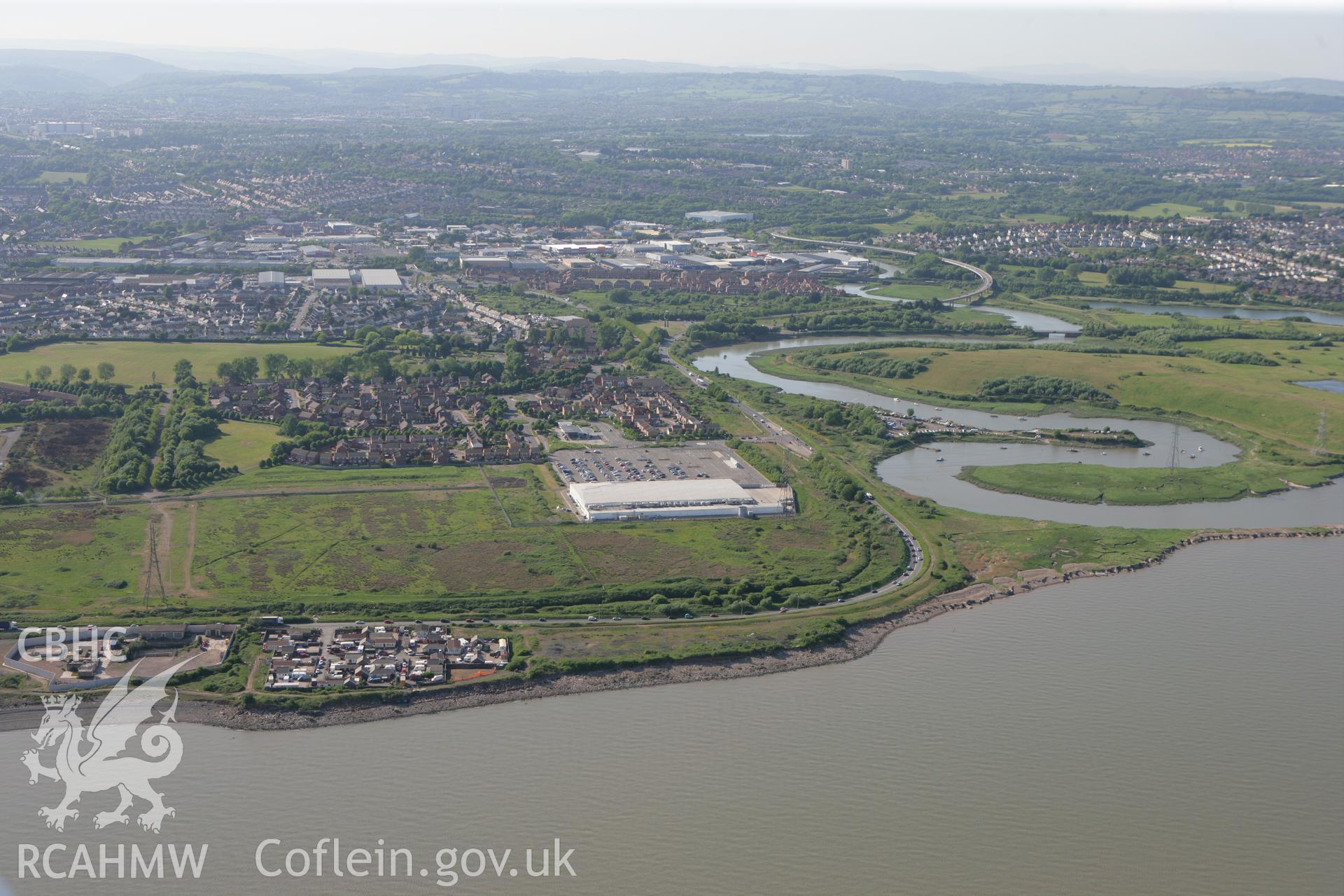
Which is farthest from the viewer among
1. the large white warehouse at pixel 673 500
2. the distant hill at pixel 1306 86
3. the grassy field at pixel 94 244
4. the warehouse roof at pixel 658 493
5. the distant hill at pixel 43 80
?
the distant hill at pixel 1306 86

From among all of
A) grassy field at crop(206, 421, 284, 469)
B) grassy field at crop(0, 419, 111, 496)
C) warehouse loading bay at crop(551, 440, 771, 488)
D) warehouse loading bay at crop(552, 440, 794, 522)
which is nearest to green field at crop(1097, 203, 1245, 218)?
warehouse loading bay at crop(551, 440, 771, 488)

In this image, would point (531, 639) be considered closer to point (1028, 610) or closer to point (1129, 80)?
point (1028, 610)

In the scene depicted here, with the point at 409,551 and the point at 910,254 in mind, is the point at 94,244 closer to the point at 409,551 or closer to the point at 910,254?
the point at 910,254

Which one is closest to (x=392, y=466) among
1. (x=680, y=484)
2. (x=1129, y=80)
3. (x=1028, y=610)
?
(x=680, y=484)

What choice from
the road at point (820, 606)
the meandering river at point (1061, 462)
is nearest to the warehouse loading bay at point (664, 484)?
the road at point (820, 606)

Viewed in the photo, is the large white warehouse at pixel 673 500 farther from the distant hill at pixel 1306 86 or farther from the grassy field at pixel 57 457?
the distant hill at pixel 1306 86

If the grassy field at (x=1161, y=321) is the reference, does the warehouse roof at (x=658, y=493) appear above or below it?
below

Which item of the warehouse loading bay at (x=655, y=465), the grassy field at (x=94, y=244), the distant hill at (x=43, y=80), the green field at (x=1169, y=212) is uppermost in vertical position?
the distant hill at (x=43, y=80)
